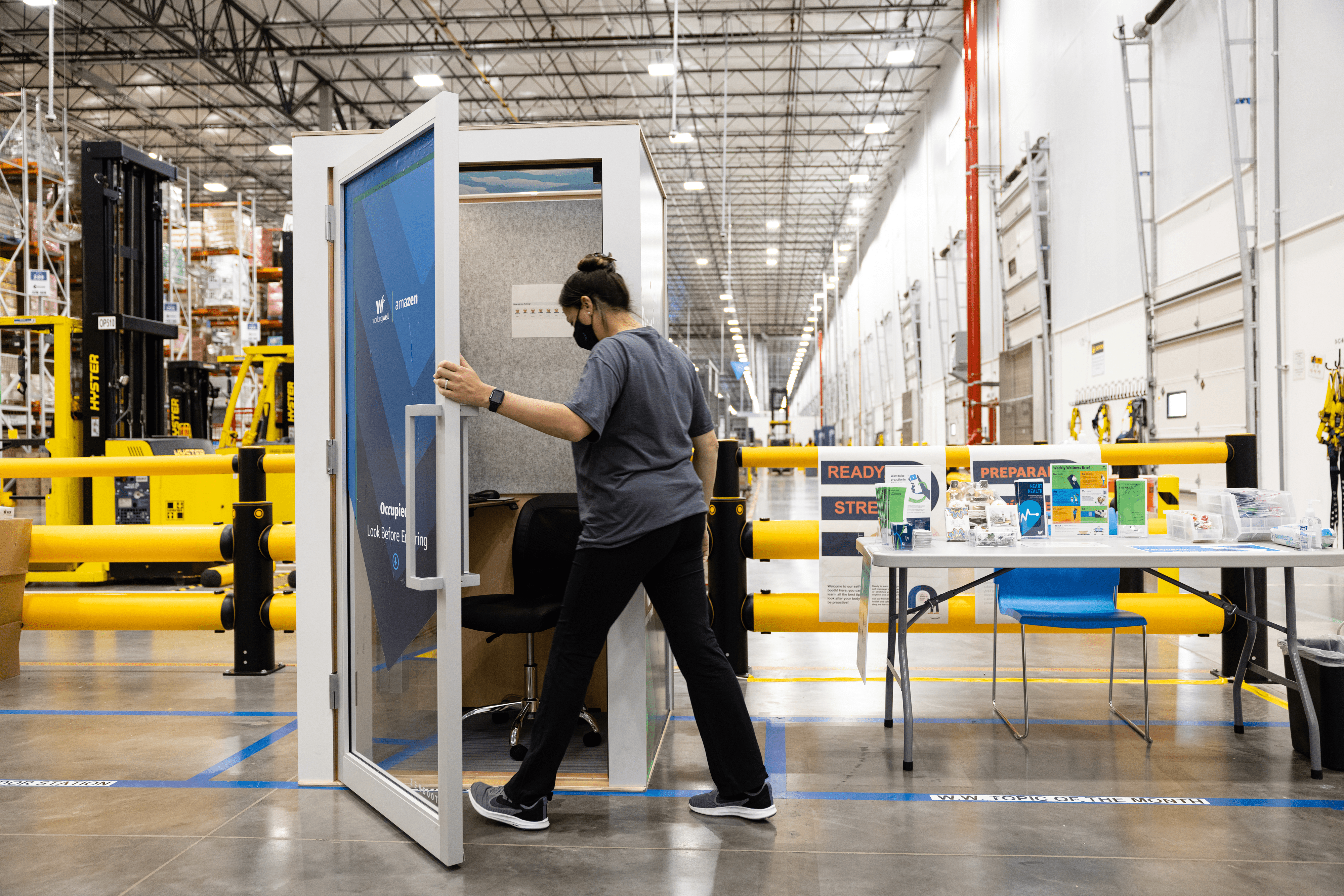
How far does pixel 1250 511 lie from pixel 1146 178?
660cm

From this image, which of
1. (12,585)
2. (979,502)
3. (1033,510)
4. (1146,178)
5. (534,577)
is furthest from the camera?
(1146,178)

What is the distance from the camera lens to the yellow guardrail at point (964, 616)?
4.19 meters

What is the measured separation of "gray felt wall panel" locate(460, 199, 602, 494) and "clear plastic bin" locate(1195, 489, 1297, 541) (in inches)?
101

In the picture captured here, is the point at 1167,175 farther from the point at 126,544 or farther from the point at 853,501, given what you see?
the point at 126,544

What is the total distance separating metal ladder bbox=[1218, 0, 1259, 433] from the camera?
22.9ft

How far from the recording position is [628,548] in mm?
2760

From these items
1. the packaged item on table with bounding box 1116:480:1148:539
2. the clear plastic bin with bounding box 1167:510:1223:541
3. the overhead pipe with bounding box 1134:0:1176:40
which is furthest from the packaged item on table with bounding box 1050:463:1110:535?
the overhead pipe with bounding box 1134:0:1176:40

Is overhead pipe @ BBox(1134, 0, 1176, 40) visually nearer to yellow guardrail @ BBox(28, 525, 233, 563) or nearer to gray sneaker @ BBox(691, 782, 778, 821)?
gray sneaker @ BBox(691, 782, 778, 821)

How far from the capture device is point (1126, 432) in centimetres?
941

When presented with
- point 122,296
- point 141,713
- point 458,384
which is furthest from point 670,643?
point 122,296

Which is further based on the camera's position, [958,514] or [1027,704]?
[1027,704]

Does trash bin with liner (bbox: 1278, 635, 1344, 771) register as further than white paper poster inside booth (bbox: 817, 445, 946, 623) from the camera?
No

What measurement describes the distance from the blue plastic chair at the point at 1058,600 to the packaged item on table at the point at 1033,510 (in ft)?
1.18

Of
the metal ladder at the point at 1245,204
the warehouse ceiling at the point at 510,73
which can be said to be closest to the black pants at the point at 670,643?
the metal ladder at the point at 1245,204
